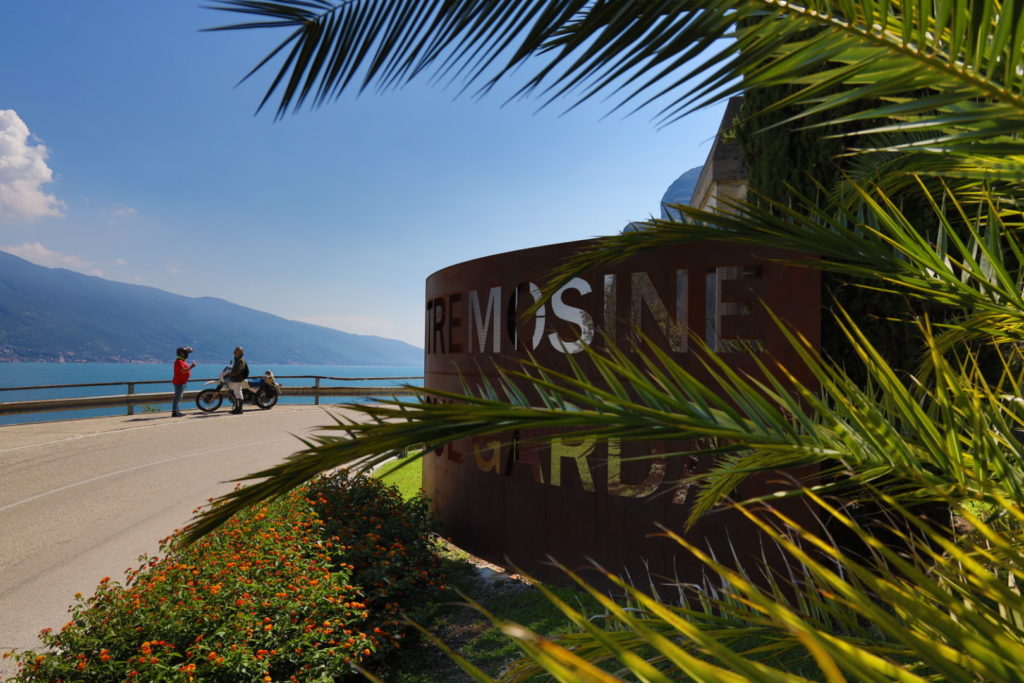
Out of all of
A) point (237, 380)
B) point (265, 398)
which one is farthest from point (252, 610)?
point (265, 398)

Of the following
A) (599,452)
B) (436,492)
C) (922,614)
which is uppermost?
(922,614)

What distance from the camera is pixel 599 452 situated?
19.2 ft

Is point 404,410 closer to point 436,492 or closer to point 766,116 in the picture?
point 766,116

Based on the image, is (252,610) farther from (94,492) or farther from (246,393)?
(246,393)

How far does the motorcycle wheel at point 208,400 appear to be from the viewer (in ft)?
65.3

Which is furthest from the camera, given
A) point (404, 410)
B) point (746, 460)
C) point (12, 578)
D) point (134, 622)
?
point (12, 578)

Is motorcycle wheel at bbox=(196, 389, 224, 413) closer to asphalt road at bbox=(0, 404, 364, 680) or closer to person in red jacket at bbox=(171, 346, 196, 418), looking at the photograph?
person in red jacket at bbox=(171, 346, 196, 418)

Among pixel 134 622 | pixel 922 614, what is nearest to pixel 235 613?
pixel 134 622

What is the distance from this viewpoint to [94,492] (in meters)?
9.59

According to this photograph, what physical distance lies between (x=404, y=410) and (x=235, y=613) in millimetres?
2920

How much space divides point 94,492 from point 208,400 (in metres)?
10.8

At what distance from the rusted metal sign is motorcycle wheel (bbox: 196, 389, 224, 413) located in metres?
15.0

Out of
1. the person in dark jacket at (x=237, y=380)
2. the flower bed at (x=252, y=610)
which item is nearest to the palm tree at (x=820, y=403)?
the flower bed at (x=252, y=610)

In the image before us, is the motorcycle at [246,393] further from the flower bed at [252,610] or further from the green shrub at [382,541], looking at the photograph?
the flower bed at [252,610]
